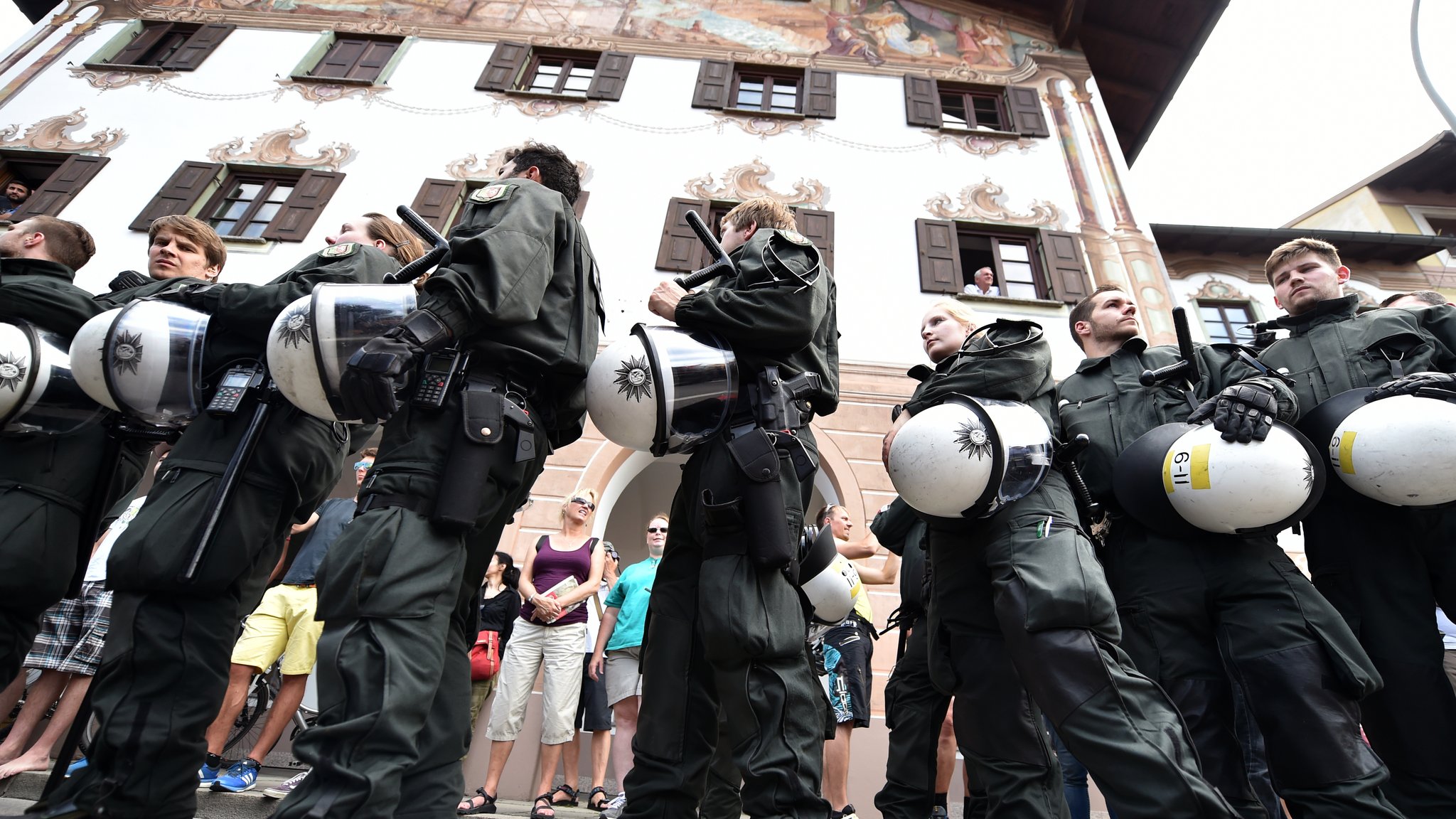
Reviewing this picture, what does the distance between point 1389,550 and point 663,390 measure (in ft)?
7.85

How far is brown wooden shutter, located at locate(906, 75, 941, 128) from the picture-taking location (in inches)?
407

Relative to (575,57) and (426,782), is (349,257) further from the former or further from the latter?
(575,57)

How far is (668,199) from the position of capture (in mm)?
9359

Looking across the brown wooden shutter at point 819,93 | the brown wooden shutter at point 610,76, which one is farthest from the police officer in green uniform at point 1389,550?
the brown wooden shutter at point 610,76

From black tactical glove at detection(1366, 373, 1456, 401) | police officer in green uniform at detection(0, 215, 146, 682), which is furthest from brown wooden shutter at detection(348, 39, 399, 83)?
black tactical glove at detection(1366, 373, 1456, 401)

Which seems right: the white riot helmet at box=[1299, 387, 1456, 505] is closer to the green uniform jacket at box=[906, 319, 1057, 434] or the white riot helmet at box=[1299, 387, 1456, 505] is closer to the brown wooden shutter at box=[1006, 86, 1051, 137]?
the green uniform jacket at box=[906, 319, 1057, 434]

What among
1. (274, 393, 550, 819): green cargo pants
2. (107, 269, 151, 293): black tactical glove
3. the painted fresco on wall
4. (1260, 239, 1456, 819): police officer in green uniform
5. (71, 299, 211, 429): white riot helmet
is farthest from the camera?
the painted fresco on wall

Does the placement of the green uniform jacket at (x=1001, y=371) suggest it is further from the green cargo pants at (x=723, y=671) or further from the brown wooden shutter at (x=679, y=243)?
the brown wooden shutter at (x=679, y=243)


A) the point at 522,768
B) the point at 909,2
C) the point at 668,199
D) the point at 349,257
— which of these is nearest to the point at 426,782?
the point at 349,257

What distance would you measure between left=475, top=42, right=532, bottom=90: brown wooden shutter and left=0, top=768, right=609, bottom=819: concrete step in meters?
9.01

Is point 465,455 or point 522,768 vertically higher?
point 465,455

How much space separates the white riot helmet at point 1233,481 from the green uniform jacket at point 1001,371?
0.37 meters

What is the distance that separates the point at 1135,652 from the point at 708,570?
140 cm

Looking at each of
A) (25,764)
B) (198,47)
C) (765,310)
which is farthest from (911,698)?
(198,47)
